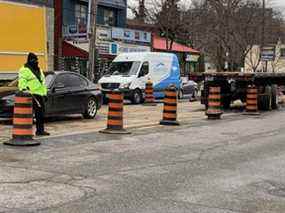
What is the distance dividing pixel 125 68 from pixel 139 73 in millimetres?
758

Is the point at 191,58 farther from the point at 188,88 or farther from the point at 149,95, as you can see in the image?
the point at 149,95

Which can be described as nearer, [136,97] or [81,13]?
[136,97]

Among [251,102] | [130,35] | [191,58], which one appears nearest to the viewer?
[251,102]

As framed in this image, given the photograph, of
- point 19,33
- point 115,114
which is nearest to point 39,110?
point 115,114

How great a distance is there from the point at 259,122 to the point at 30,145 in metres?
8.85

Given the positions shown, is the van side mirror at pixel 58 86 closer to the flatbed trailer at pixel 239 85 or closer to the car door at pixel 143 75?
the flatbed trailer at pixel 239 85

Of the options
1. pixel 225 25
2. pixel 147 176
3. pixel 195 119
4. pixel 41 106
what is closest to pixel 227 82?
pixel 195 119

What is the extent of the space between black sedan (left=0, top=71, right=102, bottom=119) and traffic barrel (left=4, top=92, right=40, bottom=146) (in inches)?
142

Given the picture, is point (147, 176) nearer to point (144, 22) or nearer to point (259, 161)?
point (259, 161)

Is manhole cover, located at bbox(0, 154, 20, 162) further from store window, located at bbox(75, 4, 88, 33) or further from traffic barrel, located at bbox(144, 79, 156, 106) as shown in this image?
store window, located at bbox(75, 4, 88, 33)

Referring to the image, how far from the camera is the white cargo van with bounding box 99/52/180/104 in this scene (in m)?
27.5

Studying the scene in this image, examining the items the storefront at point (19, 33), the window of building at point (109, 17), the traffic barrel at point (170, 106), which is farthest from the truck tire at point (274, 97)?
the window of building at point (109, 17)

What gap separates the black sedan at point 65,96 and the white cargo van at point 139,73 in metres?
8.07

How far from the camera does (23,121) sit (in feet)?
38.8
